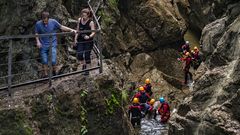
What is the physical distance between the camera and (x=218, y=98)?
13789 mm

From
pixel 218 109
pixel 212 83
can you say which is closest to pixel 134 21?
pixel 212 83

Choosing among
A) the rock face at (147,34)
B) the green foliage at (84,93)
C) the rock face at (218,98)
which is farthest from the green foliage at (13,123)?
the rock face at (147,34)

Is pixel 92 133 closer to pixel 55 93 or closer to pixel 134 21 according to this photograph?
pixel 55 93

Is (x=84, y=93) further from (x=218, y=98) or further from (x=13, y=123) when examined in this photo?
(x=218, y=98)

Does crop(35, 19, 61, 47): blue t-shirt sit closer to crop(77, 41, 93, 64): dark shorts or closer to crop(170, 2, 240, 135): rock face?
crop(77, 41, 93, 64): dark shorts

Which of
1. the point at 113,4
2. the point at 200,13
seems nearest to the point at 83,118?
the point at 113,4

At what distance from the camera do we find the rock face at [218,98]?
12.7m

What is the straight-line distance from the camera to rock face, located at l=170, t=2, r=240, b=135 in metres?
12.7

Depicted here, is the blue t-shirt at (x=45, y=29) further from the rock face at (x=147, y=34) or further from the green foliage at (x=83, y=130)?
the rock face at (x=147, y=34)

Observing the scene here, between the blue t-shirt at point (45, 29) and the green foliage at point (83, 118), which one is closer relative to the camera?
the blue t-shirt at point (45, 29)

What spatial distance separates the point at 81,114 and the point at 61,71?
1.95m

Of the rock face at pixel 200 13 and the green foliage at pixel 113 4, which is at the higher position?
the green foliage at pixel 113 4

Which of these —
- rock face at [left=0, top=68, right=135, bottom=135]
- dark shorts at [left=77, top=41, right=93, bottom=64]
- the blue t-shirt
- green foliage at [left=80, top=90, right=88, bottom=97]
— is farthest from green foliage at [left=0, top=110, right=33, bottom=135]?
dark shorts at [left=77, top=41, right=93, bottom=64]

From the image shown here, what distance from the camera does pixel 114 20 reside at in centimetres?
2822
